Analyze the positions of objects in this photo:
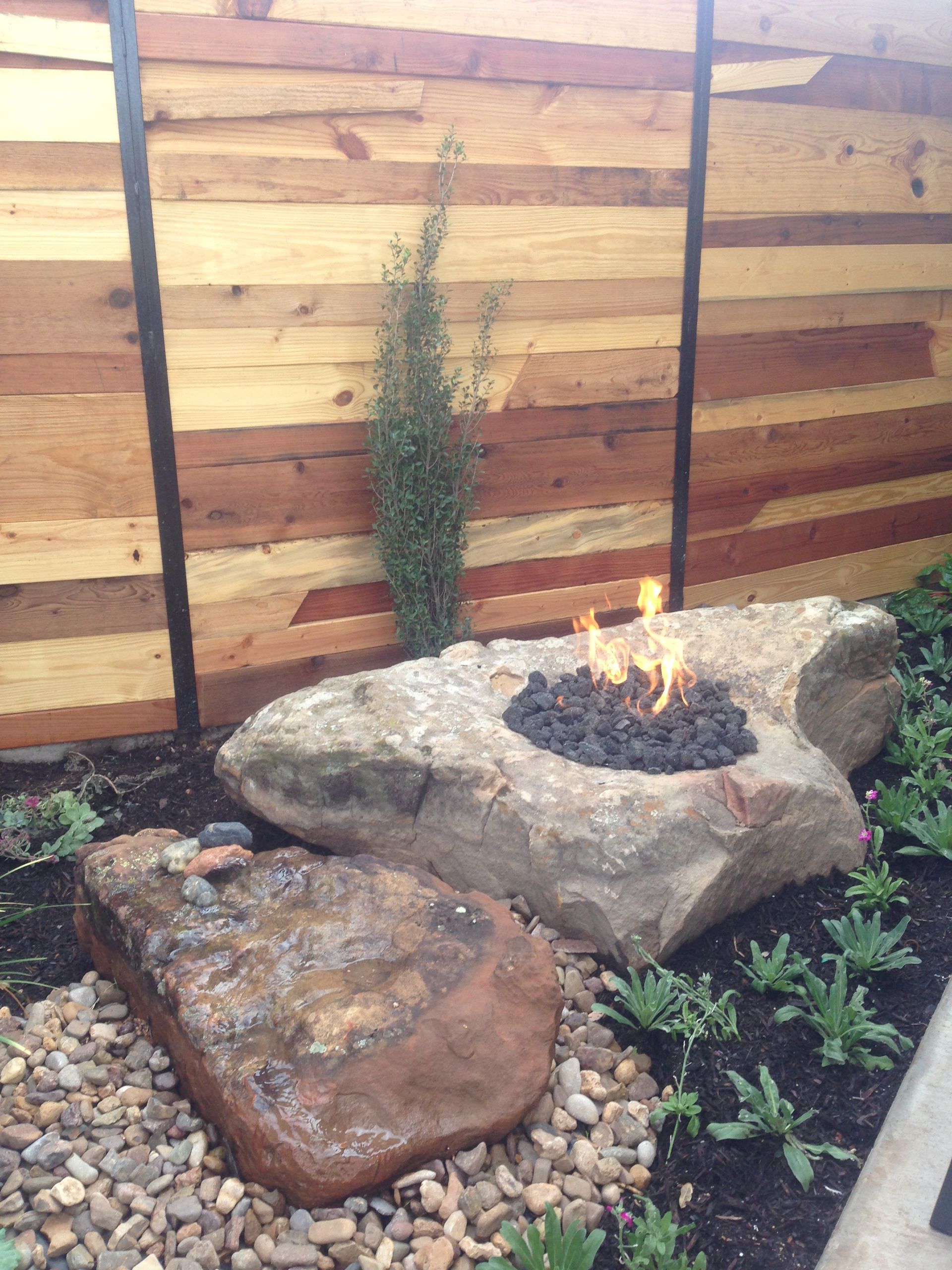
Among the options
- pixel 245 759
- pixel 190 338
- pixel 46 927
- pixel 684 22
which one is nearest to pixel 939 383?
pixel 684 22

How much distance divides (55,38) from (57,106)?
0.21 metres

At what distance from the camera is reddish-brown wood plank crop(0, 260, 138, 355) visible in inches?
146

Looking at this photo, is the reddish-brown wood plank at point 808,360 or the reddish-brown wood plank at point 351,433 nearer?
the reddish-brown wood plank at point 351,433

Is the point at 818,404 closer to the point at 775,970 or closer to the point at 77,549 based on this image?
the point at 775,970

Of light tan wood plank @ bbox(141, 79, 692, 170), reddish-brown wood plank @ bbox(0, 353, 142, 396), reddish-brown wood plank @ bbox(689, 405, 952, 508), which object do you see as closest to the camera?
reddish-brown wood plank @ bbox(0, 353, 142, 396)

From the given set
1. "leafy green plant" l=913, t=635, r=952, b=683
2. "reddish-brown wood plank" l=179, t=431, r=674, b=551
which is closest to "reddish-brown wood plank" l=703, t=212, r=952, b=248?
"reddish-brown wood plank" l=179, t=431, r=674, b=551

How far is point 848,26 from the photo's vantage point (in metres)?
4.99

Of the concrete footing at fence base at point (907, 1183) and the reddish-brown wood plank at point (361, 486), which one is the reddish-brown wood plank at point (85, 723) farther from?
the concrete footing at fence base at point (907, 1183)

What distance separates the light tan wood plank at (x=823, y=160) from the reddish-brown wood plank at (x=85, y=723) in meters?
3.42

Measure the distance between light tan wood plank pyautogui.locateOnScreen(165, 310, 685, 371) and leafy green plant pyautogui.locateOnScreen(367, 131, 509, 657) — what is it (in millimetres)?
79

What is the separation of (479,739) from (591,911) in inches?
26.9

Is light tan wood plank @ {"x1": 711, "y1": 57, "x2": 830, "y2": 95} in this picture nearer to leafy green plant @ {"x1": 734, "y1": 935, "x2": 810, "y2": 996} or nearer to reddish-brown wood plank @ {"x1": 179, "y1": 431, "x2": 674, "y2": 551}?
reddish-brown wood plank @ {"x1": 179, "y1": 431, "x2": 674, "y2": 551}

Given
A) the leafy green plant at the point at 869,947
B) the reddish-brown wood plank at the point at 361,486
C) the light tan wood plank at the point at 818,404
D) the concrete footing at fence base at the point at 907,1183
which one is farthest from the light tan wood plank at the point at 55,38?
the concrete footing at fence base at the point at 907,1183

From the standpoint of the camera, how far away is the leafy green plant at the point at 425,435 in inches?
165
